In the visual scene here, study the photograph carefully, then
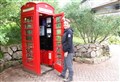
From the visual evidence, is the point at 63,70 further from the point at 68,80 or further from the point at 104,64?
the point at 104,64

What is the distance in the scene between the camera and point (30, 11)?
558 cm

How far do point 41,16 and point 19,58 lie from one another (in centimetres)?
202

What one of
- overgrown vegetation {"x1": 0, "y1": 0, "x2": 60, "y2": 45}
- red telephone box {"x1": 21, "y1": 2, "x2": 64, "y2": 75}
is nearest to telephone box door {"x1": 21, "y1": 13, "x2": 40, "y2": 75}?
red telephone box {"x1": 21, "y1": 2, "x2": 64, "y2": 75}

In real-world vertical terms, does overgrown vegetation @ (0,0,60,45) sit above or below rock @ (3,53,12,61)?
above

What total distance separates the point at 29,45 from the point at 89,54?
3.08 metres

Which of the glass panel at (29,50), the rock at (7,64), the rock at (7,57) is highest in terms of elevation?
the glass panel at (29,50)

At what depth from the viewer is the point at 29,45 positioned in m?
6.04

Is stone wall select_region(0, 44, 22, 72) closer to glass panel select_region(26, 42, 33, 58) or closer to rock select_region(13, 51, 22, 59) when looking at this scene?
rock select_region(13, 51, 22, 59)

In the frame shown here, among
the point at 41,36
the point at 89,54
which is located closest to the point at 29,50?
the point at 41,36

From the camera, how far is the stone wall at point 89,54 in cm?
759

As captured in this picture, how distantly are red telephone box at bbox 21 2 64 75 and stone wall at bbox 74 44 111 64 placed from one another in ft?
6.32

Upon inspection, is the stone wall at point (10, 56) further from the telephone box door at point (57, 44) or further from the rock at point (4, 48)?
the telephone box door at point (57, 44)

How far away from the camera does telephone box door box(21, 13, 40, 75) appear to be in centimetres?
550

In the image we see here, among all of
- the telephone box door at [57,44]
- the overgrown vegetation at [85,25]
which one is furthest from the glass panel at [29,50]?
the overgrown vegetation at [85,25]
